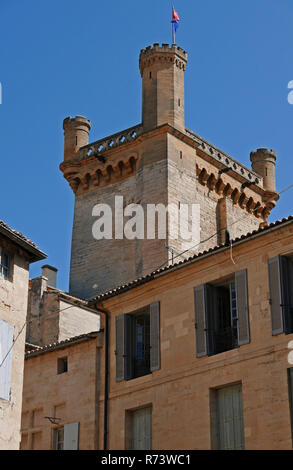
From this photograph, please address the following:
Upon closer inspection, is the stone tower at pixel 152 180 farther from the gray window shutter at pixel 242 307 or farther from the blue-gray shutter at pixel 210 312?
the gray window shutter at pixel 242 307

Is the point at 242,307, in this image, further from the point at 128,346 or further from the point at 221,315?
the point at 128,346

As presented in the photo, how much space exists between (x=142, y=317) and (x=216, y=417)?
4.28m

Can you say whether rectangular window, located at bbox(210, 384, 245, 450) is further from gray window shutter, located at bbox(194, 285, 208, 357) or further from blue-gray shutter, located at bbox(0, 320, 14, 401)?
blue-gray shutter, located at bbox(0, 320, 14, 401)

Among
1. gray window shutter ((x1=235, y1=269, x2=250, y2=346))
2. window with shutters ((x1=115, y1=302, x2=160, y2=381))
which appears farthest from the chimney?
gray window shutter ((x1=235, y1=269, x2=250, y2=346))

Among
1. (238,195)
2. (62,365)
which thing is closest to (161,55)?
(238,195)

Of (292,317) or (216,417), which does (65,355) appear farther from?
(292,317)

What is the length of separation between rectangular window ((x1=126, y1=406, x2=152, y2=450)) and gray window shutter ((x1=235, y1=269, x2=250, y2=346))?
3.42 meters

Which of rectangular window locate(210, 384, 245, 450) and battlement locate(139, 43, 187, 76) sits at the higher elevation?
battlement locate(139, 43, 187, 76)

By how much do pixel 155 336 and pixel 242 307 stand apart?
9.63ft

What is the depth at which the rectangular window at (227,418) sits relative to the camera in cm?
2025

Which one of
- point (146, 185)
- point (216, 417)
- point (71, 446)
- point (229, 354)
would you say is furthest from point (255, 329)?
point (146, 185)

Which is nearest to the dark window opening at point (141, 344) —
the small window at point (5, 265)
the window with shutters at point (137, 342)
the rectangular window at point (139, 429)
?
the window with shutters at point (137, 342)

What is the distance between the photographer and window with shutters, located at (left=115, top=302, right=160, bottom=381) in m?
23.1

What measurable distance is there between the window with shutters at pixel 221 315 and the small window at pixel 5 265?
15.0 feet
